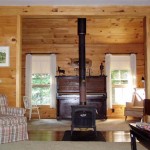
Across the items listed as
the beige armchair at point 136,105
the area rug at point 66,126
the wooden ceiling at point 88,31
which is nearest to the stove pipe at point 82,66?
the area rug at point 66,126

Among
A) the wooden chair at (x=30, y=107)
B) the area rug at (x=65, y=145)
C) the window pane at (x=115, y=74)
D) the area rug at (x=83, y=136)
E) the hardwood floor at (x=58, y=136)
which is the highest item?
the window pane at (x=115, y=74)

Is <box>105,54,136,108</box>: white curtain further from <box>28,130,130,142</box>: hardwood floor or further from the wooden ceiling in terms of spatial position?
<box>28,130,130,142</box>: hardwood floor

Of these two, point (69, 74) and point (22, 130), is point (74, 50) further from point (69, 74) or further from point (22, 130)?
point (22, 130)

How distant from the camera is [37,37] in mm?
8469

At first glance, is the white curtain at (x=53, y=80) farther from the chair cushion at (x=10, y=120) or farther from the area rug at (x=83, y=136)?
the chair cushion at (x=10, y=120)

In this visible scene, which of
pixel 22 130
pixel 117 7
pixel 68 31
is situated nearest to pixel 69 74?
pixel 68 31

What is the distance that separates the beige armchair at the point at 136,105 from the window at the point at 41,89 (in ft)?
9.16

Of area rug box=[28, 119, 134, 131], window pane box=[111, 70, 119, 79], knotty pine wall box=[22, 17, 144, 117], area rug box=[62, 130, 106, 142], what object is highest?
knotty pine wall box=[22, 17, 144, 117]

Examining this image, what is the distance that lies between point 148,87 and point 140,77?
330cm

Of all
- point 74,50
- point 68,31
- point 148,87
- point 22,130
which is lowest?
point 22,130

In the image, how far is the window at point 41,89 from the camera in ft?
29.0

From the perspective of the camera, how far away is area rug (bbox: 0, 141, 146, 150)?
4141mm

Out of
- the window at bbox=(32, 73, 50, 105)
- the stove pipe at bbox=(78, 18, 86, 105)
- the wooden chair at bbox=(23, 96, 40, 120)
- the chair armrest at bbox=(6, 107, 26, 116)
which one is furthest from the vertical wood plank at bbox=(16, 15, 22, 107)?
the window at bbox=(32, 73, 50, 105)

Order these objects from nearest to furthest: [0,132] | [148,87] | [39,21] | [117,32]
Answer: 1. [0,132]
2. [148,87]
3. [39,21]
4. [117,32]
